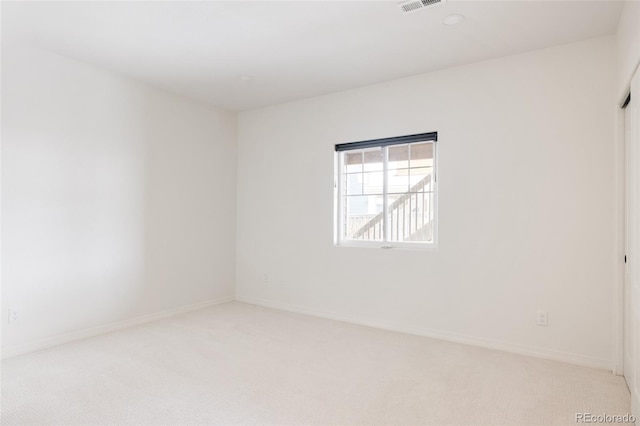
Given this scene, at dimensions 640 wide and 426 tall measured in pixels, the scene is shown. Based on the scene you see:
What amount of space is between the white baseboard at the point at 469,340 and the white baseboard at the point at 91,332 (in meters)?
1.01

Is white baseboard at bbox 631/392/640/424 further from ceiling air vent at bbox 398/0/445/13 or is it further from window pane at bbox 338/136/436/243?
ceiling air vent at bbox 398/0/445/13

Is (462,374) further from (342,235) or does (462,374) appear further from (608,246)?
(342,235)

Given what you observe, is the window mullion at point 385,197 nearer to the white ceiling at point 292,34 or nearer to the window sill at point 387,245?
the window sill at point 387,245

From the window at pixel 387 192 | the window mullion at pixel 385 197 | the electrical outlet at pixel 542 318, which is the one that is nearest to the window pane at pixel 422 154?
the window at pixel 387 192

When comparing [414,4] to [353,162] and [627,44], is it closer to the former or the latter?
[627,44]

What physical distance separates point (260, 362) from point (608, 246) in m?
2.86

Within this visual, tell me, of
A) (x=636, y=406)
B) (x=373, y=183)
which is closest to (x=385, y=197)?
(x=373, y=183)

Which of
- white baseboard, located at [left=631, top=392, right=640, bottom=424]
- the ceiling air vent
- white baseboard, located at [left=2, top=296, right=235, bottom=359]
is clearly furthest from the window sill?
the ceiling air vent

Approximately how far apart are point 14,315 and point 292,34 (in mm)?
3222

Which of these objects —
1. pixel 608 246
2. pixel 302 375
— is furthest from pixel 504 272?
pixel 302 375

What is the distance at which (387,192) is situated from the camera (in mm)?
4176

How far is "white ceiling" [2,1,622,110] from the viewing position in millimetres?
2658

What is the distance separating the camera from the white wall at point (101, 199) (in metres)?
3.19

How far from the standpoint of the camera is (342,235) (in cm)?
447
